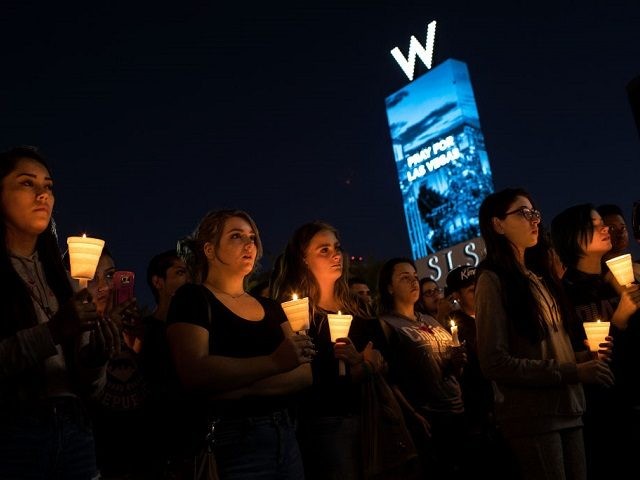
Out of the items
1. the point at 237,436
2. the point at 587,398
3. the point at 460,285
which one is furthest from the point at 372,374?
the point at 460,285

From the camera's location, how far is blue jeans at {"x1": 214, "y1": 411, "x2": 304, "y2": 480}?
2.98 meters

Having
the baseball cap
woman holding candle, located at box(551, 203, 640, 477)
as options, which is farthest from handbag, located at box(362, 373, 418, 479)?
the baseball cap

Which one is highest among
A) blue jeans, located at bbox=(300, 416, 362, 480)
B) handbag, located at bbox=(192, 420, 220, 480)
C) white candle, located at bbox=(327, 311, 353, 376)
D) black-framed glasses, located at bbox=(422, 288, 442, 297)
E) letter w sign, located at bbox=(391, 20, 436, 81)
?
letter w sign, located at bbox=(391, 20, 436, 81)

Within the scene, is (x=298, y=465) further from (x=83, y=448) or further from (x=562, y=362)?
(x=562, y=362)

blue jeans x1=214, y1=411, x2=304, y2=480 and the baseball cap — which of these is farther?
the baseball cap

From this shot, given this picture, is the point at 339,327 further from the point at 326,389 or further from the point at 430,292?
the point at 430,292

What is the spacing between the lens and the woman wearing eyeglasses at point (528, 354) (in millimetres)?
3695

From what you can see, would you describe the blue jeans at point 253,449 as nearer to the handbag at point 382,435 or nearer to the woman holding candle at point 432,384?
the handbag at point 382,435

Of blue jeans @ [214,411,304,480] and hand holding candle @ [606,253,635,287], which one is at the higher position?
hand holding candle @ [606,253,635,287]

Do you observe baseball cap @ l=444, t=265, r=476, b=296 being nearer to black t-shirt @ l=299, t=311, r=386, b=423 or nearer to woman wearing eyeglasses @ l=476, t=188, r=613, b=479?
woman wearing eyeglasses @ l=476, t=188, r=613, b=479

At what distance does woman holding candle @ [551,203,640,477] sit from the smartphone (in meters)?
2.89

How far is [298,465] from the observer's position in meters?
3.23

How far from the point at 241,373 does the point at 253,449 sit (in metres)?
0.35

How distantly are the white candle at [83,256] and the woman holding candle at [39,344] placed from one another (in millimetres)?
157
